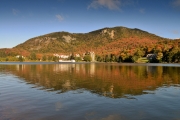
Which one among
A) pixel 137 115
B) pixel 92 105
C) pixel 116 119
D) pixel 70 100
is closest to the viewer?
pixel 116 119

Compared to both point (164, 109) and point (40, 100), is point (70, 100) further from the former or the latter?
point (164, 109)

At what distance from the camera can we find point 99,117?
17.1 meters

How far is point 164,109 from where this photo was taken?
19.7 meters

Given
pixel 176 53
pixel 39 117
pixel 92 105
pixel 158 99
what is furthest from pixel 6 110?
pixel 176 53

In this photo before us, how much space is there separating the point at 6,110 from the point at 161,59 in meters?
194

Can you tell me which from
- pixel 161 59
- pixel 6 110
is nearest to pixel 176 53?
pixel 161 59

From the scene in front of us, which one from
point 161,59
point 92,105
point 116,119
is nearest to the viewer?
point 116,119

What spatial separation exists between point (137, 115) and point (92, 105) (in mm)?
5524

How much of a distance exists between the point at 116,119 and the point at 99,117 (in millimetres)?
1552

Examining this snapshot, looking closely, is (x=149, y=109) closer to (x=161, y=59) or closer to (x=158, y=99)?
(x=158, y=99)

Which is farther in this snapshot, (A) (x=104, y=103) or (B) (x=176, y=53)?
(B) (x=176, y=53)

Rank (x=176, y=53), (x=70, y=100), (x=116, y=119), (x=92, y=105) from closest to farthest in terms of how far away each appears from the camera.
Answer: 1. (x=116, y=119)
2. (x=92, y=105)
3. (x=70, y=100)
4. (x=176, y=53)

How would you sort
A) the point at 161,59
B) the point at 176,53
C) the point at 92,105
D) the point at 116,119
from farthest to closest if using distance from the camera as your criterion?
the point at 161,59
the point at 176,53
the point at 92,105
the point at 116,119

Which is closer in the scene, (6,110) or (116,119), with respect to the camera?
(116,119)
